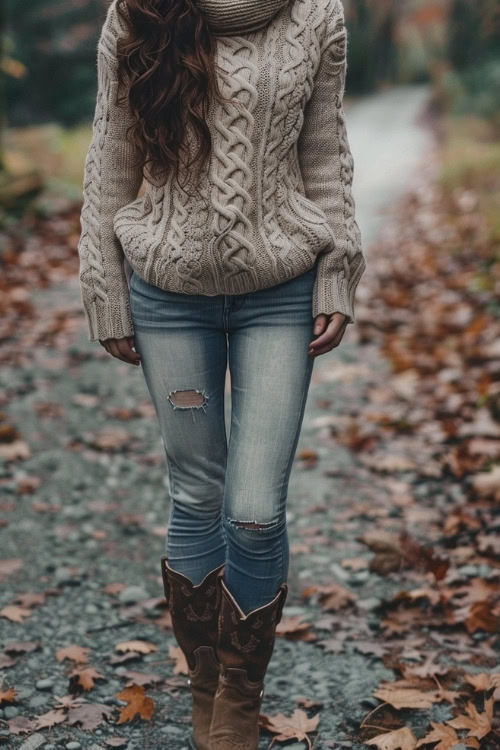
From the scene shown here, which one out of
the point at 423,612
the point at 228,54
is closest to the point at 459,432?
the point at 423,612

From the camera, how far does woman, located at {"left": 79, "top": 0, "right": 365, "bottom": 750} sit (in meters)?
2.05

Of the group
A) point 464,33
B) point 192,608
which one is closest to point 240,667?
point 192,608

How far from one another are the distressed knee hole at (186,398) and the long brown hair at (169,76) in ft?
1.71

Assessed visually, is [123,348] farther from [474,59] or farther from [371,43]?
[371,43]

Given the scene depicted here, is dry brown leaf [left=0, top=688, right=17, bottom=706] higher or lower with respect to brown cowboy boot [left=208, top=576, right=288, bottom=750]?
lower

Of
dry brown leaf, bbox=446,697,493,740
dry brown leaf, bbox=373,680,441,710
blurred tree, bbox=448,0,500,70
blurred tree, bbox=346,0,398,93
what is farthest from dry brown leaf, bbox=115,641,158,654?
blurred tree, bbox=346,0,398,93

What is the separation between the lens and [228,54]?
6.78 feet

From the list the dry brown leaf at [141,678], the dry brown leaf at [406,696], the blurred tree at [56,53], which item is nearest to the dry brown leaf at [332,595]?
the dry brown leaf at [406,696]

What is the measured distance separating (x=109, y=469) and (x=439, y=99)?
21.2 meters

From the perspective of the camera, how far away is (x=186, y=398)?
2221mm

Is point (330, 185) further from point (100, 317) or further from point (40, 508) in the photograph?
point (40, 508)

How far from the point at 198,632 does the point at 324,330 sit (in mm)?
892

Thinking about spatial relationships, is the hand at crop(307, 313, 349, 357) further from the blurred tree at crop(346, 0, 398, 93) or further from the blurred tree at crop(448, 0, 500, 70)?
the blurred tree at crop(346, 0, 398, 93)

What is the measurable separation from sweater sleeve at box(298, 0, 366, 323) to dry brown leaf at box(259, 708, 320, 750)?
1.20 metres
